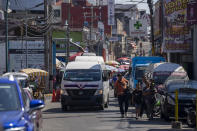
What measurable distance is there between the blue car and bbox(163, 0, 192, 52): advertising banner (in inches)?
1124

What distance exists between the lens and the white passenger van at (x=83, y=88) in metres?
24.2

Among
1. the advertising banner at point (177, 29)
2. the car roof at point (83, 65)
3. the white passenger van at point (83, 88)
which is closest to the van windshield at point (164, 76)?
the car roof at point (83, 65)

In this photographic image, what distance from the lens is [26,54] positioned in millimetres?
42219

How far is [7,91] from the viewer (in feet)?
32.8

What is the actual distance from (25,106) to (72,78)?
1467 centimetres

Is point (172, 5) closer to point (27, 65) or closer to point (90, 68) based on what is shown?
point (27, 65)

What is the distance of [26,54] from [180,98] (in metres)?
25.3

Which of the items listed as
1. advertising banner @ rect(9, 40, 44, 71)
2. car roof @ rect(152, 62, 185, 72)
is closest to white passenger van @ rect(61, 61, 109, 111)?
car roof @ rect(152, 62, 185, 72)

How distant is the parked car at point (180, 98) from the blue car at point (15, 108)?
9132 mm

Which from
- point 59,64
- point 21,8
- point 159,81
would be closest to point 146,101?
point 159,81

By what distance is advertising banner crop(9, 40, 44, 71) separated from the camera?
4222 centimetres

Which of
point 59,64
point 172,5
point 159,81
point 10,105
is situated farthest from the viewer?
point 59,64

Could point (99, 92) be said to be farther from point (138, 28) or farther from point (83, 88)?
point (138, 28)

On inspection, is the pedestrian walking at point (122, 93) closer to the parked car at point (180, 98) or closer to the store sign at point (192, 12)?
the parked car at point (180, 98)
